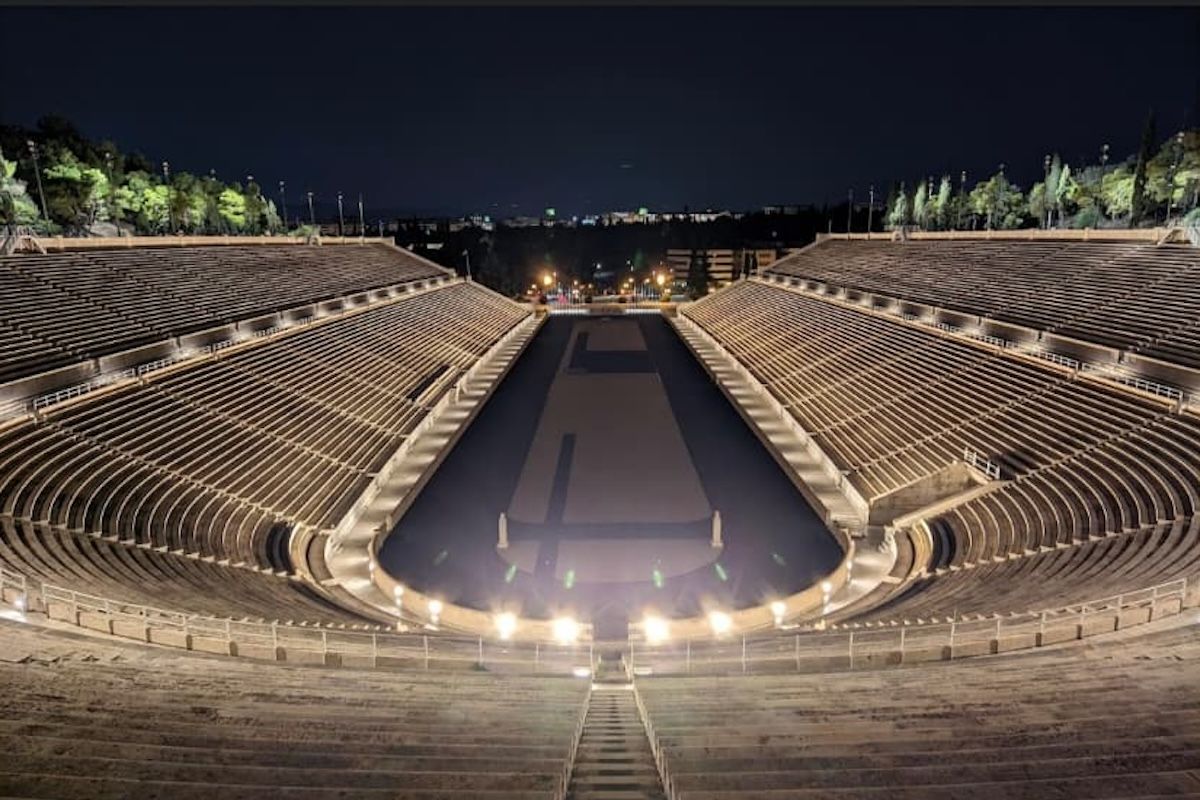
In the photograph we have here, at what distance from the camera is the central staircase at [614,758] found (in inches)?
238

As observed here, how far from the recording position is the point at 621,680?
29.0 feet

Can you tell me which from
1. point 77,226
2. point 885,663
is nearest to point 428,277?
point 77,226

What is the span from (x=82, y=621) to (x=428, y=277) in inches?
1712

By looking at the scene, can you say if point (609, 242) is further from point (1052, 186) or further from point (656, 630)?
point (656, 630)

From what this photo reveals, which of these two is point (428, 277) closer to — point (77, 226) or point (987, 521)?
point (77, 226)

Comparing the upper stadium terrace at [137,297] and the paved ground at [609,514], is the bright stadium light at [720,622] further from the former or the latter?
Result: the upper stadium terrace at [137,297]

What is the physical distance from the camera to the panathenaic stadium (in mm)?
6328

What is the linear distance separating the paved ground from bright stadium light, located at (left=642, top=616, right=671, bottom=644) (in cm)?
95

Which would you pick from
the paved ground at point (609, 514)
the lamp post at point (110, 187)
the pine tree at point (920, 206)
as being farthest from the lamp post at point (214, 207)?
the pine tree at point (920, 206)

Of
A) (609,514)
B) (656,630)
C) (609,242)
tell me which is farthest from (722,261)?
(656,630)

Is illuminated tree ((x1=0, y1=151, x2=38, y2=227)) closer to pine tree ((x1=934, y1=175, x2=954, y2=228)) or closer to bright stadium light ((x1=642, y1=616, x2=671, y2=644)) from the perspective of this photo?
bright stadium light ((x1=642, y1=616, x2=671, y2=644))

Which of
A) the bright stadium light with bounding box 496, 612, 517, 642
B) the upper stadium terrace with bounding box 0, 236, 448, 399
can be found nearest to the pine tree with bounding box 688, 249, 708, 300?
the upper stadium terrace with bounding box 0, 236, 448, 399

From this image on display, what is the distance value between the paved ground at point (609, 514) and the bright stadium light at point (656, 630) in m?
0.95

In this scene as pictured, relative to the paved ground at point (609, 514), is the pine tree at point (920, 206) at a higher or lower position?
higher
